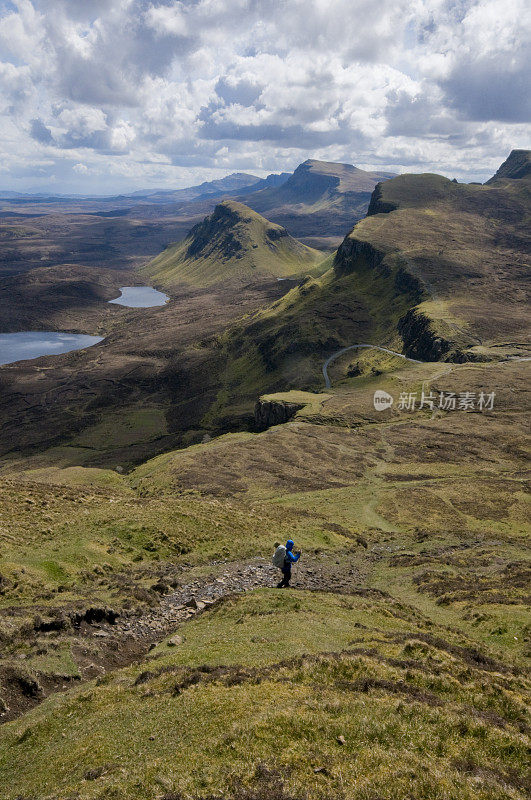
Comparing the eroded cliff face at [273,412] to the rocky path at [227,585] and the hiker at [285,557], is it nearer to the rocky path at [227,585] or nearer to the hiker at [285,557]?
the rocky path at [227,585]

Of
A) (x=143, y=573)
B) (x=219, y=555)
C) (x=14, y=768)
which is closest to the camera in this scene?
(x=14, y=768)

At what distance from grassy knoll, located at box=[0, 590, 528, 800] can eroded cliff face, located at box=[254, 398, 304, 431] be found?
112 meters

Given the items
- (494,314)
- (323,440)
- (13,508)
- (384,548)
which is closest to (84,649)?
(13,508)

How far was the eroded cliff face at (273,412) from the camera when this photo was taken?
440 feet

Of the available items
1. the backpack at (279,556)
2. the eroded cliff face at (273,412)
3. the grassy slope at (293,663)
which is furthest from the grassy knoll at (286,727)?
the eroded cliff face at (273,412)

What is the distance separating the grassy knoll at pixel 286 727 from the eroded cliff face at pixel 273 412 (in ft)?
369

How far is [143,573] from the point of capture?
35.2m

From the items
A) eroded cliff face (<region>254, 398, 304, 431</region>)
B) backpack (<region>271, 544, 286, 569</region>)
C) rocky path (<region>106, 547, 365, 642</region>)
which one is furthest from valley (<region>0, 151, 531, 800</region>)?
eroded cliff face (<region>254, 398, 304, 431</region>)

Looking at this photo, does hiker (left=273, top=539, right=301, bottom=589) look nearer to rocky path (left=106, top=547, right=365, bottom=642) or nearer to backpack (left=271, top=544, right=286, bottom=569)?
backpack (left=271, top=544, right=286, bottom=569)

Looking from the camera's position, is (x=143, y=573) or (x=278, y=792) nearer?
(x=278, y=792)

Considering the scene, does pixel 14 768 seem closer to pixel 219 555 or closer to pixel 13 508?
pixel 219 555

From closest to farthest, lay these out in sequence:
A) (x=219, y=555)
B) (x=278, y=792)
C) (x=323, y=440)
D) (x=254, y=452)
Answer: (x=278, y=792) → (x=219, y=555) → (x=254, y=452) → (x=323, y=440)

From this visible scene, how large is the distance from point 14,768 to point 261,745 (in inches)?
330

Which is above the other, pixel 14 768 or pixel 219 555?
pixel 14 768
